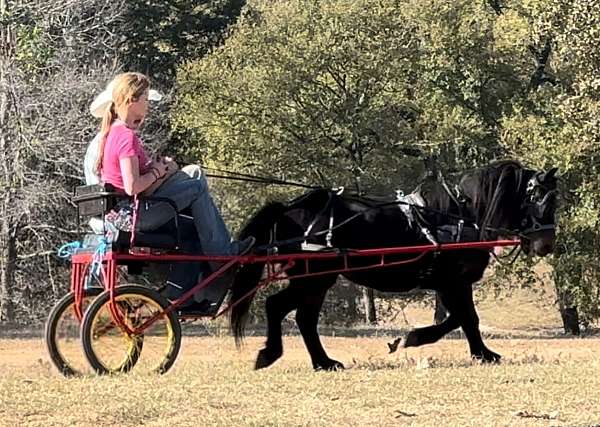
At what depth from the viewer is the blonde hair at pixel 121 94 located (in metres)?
7.99

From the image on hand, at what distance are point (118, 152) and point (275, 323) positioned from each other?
94.1 inches

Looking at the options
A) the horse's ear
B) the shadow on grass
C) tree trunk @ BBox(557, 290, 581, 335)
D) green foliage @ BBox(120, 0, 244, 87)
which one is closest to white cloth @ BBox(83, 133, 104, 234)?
the horse's ear

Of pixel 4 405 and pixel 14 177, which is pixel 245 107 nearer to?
pixel 14 177

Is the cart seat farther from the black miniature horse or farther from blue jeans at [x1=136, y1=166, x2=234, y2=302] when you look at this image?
the black miniature horse

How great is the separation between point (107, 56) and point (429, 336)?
19.0 meters

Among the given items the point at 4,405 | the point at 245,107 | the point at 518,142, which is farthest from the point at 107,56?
the point at 4,405

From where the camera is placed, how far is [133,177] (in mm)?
7809

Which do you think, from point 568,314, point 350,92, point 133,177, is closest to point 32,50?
point 350,92

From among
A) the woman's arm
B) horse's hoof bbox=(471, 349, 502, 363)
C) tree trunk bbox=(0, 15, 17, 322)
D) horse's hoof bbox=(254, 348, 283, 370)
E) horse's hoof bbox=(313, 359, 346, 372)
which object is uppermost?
tree trunk bbox=(0, 15, 17, 322)

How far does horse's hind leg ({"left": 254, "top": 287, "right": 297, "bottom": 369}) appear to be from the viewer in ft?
30.4

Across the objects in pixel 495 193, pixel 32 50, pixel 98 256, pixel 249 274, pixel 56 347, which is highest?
pixel 32 50

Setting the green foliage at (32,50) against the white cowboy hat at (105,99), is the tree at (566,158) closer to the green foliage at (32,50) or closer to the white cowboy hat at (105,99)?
the green foliage at (32,50)

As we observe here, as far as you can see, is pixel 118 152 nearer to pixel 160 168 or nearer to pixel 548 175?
pixel 160 168

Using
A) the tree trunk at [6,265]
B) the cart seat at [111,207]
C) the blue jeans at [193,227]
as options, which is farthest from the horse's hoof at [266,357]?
the tree trunk at [6,265]
